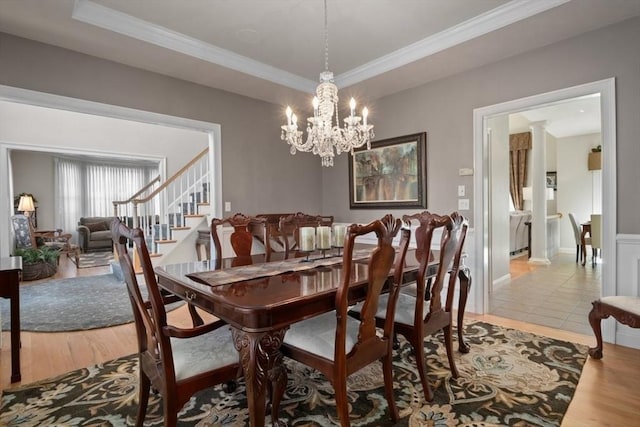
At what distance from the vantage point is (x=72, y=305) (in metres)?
3.76

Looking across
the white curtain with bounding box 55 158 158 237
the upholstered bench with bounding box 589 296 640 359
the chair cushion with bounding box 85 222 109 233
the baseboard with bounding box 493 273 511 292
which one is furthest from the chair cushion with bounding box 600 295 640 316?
the white curtain with bounding box 55 158 158 237

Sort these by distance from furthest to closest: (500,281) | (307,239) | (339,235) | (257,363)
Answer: (500,281) < (339,235) < (307,239) < (257,363)

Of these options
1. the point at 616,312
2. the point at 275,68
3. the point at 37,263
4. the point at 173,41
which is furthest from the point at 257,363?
the point at 37,263

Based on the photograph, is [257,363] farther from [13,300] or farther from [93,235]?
[93,235]

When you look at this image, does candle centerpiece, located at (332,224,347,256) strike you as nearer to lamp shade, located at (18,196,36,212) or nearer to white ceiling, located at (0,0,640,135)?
white ceiling, located at (0,0,640,135)

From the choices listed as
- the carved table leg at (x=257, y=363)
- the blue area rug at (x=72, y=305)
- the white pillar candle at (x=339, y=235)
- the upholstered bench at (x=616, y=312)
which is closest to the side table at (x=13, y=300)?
the blue area rug at (x=72, y=305)

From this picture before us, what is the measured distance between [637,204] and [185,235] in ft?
16.8

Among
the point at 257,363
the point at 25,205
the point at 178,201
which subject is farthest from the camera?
the point at 25,205

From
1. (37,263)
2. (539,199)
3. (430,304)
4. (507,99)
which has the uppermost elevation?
(507,99)

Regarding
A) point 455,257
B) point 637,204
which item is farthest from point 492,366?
point 637,204

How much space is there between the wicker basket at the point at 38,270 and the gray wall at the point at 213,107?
3809mm

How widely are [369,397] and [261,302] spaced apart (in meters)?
1.08

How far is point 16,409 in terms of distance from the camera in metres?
1.81

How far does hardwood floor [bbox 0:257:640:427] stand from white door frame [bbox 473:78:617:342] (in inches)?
16.1
